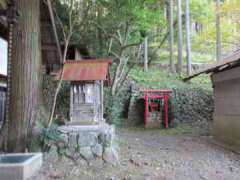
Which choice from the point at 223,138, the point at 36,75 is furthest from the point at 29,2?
the point at 223,138

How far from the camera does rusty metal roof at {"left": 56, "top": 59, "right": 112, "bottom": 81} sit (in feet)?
15.8

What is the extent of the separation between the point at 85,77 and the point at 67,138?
1363 mm

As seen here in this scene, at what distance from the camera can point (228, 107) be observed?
6.30 m

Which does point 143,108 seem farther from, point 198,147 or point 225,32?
point 225,32

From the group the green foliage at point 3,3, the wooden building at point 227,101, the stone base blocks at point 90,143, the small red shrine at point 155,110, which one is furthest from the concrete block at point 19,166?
the small red shrine at point 155,110

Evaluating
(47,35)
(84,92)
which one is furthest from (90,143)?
(47,35)

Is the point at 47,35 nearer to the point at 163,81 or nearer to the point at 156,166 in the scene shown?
the point at 156,166

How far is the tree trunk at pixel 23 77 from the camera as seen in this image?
13.8 feet

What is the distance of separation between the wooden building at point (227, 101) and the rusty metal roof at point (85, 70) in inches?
119

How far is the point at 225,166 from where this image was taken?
177 inches

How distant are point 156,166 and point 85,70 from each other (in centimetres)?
256

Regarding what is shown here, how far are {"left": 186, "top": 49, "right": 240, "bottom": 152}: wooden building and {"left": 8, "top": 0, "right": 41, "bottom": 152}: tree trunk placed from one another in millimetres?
4443

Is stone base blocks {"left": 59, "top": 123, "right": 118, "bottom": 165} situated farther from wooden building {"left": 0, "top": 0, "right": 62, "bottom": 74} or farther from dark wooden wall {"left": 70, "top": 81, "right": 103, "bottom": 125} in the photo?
wooden building {"left": 0, "top": 0, "right": 62, "bottom": 74}

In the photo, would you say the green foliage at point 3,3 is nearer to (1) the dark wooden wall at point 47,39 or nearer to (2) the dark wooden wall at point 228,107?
(1) the dark wooden wall at point 47,39
